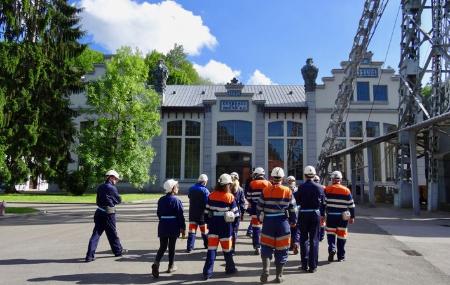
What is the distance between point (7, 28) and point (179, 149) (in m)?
17.2

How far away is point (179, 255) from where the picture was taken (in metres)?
9.38

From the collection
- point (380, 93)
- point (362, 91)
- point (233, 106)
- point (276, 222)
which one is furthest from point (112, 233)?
point (380, 93)

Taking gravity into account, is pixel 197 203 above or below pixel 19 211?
above

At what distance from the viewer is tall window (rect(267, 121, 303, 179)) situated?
37.1 metres

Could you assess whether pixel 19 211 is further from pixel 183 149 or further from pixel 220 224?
pixel 183 149

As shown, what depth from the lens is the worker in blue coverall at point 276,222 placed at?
6992 mm

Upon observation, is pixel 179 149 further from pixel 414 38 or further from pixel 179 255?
pixel 179 255

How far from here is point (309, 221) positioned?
7922 mm

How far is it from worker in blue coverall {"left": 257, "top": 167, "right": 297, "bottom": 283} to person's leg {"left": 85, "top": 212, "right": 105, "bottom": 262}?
12.4 ft

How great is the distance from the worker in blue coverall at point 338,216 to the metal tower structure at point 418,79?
1464 centimetres

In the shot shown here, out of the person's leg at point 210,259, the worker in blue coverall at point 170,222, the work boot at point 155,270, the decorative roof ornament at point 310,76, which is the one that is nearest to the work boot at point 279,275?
the person's leg at point 210,259

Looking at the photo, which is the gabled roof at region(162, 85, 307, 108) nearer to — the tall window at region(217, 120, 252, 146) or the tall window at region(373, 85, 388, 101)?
the tall window at region(217, 120, 252, 146)

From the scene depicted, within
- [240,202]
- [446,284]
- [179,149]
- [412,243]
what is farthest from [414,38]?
[179,149]

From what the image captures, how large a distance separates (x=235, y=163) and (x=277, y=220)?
1203 inches
